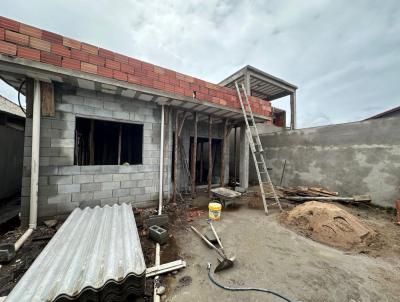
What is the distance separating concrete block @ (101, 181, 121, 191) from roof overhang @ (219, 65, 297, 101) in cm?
701

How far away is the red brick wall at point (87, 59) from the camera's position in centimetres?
280

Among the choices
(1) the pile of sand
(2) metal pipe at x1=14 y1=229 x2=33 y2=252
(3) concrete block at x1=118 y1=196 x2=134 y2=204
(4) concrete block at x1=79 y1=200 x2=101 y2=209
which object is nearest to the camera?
(2) metal pipe at x1=14 y1=229 x2=33 y2=252

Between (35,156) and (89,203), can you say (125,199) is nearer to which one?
(89,203)

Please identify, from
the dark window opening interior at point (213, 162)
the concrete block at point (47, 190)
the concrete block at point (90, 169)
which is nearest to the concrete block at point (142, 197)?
the concrete block at point (90, 169)

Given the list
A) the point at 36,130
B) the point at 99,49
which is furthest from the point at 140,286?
the point at 99,49

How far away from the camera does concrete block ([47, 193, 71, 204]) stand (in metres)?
3.47

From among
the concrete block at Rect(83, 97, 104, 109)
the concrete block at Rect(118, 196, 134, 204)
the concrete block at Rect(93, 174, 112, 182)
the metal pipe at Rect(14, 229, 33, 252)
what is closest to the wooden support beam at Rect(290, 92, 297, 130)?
the concrete block at Rect(118, 196, 134, 204)

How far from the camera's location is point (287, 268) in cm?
247

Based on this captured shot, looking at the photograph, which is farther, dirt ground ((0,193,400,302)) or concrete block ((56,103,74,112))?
concrete block ((56,103,74,112))

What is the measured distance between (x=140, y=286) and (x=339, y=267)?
2819 millimetres

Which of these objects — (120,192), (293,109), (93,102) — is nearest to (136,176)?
(120,192)

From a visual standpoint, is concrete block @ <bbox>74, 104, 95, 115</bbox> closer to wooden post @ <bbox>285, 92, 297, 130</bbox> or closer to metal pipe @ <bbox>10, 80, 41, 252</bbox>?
metal pipe @ <bbox>10, 80, 41, 252</bbox>

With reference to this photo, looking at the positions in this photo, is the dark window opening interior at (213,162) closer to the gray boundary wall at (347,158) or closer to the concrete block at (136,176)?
the gray boundary wall at (347,158)

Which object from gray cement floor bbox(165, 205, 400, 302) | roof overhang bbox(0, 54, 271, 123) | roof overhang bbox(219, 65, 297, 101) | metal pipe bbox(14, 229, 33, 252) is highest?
roof overhang bbox(219, 65, 297, 101)
